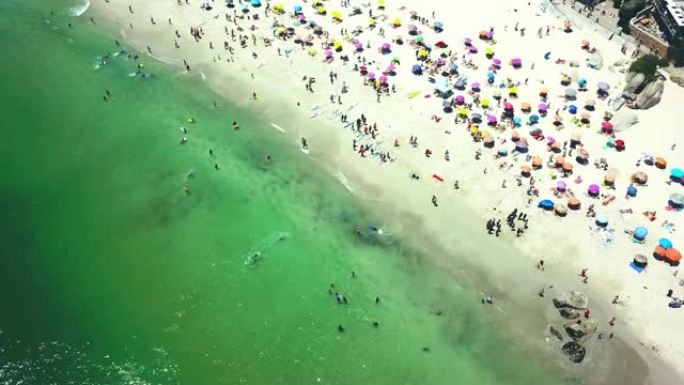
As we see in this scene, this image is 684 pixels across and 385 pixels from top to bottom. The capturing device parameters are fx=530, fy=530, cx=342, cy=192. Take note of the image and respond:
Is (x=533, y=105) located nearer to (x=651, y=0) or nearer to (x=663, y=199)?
(x=663, y=199)

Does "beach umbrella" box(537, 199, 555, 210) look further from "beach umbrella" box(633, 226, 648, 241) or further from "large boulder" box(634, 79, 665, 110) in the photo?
"large boulder" box(634, 79, 665, 110)

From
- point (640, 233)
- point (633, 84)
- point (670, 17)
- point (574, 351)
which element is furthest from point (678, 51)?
point (574, 351)

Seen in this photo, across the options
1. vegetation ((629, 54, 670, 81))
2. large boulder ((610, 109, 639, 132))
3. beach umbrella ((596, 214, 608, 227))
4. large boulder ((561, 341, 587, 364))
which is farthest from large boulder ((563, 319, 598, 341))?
vegetation ((629, 54, 670, 81))

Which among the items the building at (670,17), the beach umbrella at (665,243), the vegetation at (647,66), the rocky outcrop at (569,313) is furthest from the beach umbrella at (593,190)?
the building at (670,17)

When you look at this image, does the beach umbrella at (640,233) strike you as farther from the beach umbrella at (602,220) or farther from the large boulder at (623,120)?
the large boulder at (623,120)

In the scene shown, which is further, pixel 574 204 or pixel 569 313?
pixel 574 204

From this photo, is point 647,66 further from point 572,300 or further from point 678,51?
point 572,300

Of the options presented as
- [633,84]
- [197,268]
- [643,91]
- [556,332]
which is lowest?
[197,268]
